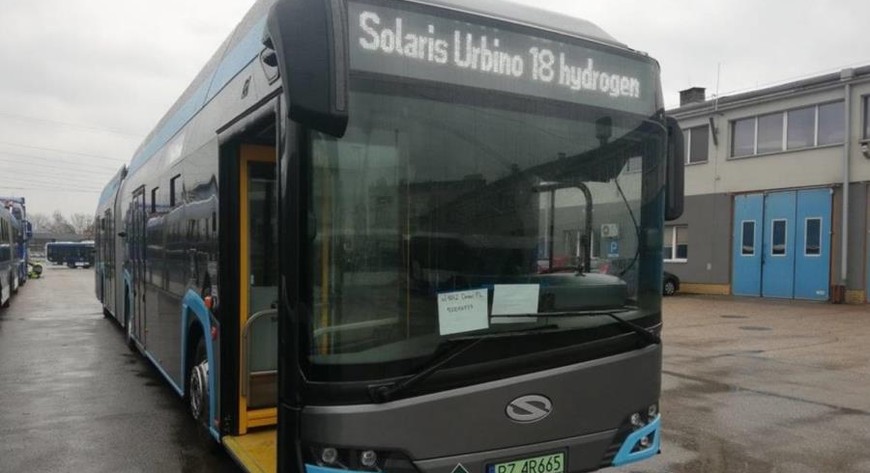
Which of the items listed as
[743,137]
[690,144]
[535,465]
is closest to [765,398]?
[535,465]

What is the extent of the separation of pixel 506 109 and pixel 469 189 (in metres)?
0.46

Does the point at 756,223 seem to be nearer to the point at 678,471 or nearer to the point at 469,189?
the point at 678,471

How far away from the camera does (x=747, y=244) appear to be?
22469 millimetres

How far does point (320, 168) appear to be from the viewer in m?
2.94

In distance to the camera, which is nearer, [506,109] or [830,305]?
[506,109]

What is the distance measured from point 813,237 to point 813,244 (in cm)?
22

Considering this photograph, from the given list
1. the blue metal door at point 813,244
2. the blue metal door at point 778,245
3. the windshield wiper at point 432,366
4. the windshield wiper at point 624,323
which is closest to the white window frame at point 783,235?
the blue metal door at point 778,245

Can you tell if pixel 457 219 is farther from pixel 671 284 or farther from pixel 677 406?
pixel 671 284

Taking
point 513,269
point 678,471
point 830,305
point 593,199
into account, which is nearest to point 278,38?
point 513,269

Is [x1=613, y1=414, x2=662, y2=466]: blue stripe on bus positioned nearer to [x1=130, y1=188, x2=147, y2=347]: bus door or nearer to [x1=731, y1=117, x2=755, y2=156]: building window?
[x1=130, y1=188, x2=147, y2=347]: bus door

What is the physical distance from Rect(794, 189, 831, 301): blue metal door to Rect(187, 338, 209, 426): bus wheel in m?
20.2

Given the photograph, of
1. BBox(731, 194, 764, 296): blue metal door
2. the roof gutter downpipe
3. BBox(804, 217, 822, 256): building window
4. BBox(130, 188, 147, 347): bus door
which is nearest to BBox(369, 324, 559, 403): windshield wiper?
BBox(130, 188, 147, 347): bus door

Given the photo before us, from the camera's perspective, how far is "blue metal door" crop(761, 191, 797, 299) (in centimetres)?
2120

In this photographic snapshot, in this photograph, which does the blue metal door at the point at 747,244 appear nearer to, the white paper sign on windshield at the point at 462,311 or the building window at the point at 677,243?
the building window at the point at 677,243
